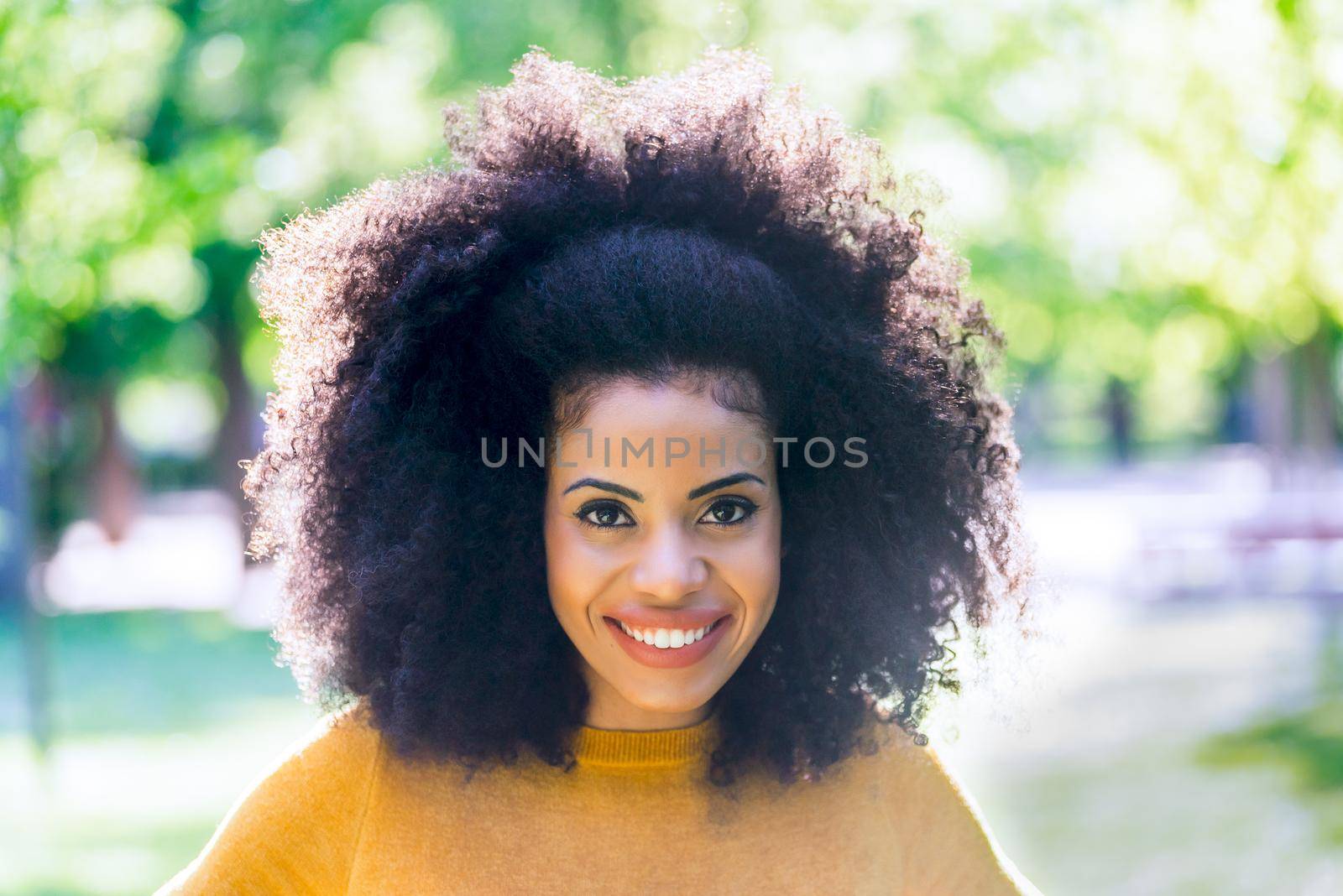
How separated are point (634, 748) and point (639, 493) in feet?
1.44

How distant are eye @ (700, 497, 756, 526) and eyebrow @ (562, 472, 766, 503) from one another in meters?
0.04

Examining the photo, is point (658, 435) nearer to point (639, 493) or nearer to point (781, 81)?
point (639, 493)

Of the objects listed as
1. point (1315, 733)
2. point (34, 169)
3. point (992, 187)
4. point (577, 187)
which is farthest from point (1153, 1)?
point (577, 187)

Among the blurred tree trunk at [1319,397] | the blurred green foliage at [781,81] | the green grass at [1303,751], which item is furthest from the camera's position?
the blurred tree trunk at [1319,397]

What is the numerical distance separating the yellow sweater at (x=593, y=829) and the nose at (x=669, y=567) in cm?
29

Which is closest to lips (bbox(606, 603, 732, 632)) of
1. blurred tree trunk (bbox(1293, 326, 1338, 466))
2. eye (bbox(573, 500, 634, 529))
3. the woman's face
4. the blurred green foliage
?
the woman's face

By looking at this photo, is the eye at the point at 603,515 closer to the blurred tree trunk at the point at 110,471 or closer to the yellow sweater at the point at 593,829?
the yellow sweater at the point at 593,829

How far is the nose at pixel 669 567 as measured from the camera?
2062 millimetres

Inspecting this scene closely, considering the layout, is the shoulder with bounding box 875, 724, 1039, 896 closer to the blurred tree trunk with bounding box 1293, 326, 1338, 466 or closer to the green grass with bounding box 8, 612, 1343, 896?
the green grass with bounding box 8, 612, 1343, 896

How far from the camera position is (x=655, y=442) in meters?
2.09

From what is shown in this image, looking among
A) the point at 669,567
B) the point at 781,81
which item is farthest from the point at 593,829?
the point at 781,81

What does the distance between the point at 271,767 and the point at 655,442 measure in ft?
2.57

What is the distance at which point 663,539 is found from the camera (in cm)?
208

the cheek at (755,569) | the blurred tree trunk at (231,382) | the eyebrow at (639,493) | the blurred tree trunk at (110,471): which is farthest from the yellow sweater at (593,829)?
the blurred tree trunk at (110,471)
